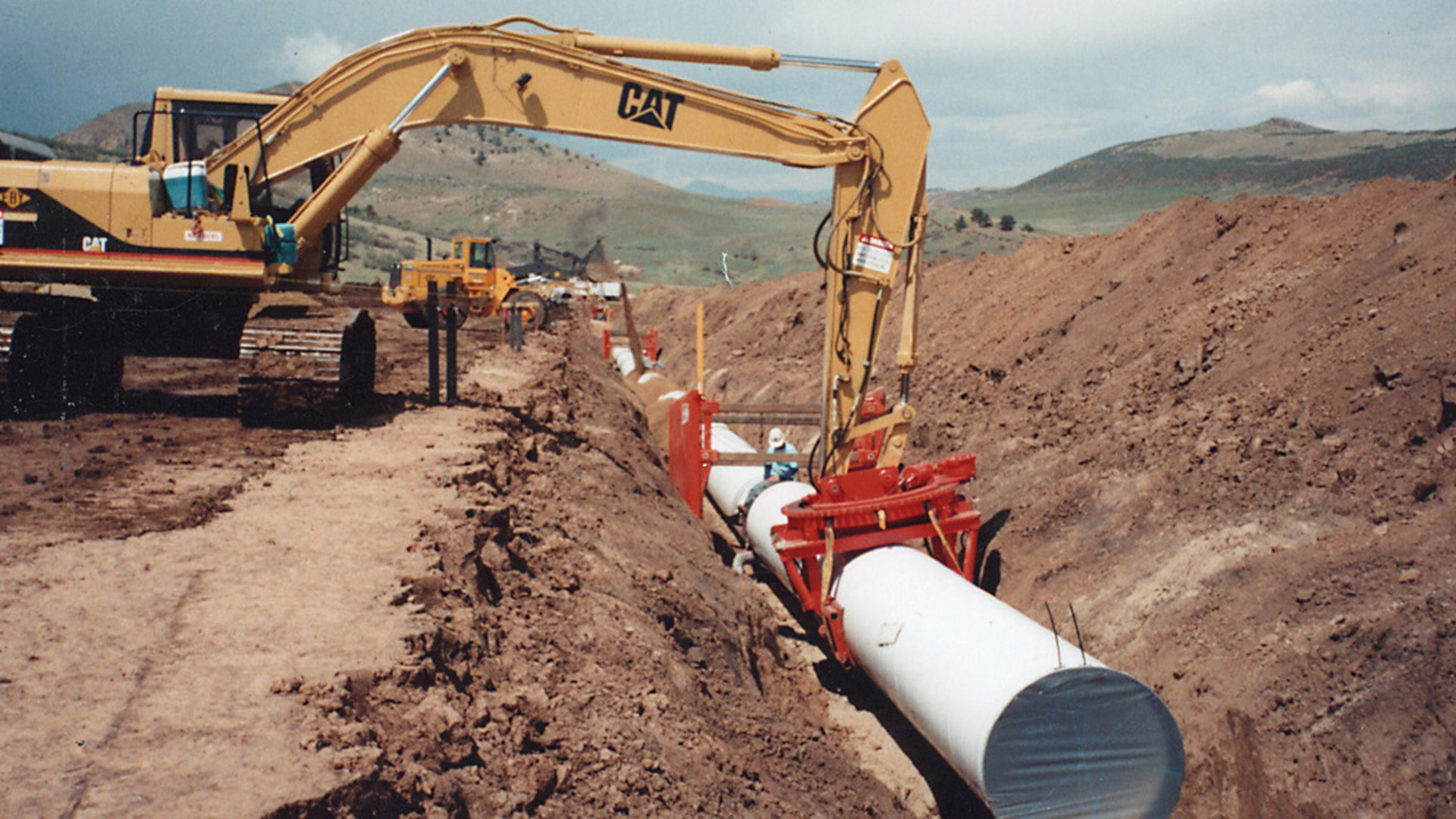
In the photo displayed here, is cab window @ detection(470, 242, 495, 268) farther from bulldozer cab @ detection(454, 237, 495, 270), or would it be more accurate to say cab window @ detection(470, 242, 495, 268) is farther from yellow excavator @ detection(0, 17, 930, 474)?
yellow excavator @ detection(0, 17, 930, 474)

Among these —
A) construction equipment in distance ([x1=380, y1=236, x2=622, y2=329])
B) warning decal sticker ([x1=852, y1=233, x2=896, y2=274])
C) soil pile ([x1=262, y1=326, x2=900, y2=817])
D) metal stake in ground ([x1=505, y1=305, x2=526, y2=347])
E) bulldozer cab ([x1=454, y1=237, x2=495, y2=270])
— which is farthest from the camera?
bulldozer cab ([x1=454, y1=237, x2=495, y2=270])

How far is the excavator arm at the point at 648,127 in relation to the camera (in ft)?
28.9

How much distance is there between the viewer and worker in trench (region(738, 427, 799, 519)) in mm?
10781

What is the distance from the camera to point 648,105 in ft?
30.4

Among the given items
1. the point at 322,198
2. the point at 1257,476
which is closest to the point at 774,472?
the point at 1257,476

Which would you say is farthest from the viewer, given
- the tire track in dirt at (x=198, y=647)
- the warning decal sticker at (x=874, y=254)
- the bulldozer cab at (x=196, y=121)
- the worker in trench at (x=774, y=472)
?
the worker in trench at (x=774, y=472)

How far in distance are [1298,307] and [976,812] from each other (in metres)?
5.97

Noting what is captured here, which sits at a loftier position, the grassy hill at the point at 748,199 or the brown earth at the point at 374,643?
the grassy hill at the point at 748,199

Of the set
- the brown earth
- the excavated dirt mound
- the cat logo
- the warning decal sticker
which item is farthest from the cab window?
the warning decal sticker

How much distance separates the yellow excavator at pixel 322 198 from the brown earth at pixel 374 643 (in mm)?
1030

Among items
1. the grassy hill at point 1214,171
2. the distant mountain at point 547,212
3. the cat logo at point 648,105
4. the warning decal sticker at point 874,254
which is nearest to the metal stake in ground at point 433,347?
the cat logo at point 648,105

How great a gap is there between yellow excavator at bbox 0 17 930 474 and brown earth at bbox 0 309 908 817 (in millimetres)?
1030

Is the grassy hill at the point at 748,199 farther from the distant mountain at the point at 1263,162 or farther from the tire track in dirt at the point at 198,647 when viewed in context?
the tire track in dirt at the point at 198,647

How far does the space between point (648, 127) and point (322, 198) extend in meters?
3.51
